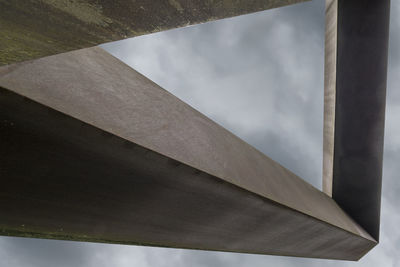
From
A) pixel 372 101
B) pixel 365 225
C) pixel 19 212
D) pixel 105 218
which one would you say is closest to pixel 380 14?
pixel 372 101

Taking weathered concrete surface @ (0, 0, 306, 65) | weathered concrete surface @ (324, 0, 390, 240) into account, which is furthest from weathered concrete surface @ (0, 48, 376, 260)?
weathered concrete surface @ (324, 0, 390, 240)

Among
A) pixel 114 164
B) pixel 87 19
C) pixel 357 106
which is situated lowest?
pixel 114 164

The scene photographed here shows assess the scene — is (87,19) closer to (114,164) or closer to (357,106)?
(114,164)

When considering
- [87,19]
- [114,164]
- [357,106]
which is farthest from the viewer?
[357,106]

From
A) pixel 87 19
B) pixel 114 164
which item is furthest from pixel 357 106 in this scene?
pixel 87 19

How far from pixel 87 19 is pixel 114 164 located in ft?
4.34

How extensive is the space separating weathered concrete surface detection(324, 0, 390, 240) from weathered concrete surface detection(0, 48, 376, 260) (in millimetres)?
3144

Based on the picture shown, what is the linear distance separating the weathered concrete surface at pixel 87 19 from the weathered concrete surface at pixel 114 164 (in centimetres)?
46

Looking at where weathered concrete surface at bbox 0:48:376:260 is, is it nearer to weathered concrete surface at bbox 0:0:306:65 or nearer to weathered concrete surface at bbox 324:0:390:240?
weathered concrete surface at bbox 0:0:306:65

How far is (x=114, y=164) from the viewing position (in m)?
2.39

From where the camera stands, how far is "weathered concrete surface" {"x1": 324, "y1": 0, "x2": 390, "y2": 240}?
5.54 metres

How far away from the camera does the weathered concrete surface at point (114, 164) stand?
2.02m

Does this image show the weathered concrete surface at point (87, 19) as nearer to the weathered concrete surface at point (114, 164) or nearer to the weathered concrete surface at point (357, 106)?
the weathered concrete surface at point (114, 164)

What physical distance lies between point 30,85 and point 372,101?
6550mm
